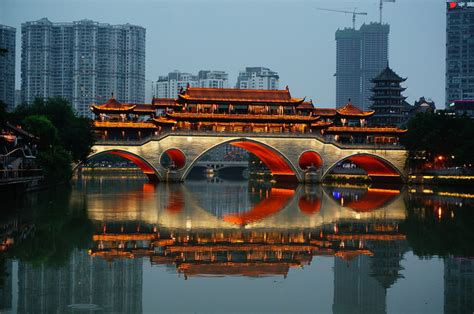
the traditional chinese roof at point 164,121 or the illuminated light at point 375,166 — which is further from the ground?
the traditional chinese roof at point 164,121

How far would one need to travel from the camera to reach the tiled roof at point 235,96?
72.2 m

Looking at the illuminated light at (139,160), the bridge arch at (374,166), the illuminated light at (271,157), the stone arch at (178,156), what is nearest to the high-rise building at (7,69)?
the illuminated light at (139,160)

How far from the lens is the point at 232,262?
18.6 m

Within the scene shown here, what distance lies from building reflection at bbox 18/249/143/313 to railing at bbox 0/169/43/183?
1939cm

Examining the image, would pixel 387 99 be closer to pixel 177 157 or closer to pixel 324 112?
pixel 324 112

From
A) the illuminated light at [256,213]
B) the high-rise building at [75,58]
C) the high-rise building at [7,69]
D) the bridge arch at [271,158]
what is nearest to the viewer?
the illuminated light at [256,213]

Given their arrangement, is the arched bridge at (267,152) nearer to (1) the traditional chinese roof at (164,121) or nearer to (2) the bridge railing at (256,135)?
(2) the bridge railing at (256,135)

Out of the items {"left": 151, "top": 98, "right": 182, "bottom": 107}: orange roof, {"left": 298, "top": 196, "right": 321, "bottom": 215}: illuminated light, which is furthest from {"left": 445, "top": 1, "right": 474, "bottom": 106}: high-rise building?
{"left": 298, "top": 196, "right": 321, "bottom": 215}: illuminated light

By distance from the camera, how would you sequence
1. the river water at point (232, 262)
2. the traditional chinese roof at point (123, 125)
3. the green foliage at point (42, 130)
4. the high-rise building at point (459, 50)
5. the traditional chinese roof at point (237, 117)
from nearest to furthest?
the river water at point (232, 262) → the green foliage at point (42, 130) → the traditional chinese roof at point (237, 117) → the traditional chinese roof at point (123, 125) → the high-rise building at point (459, 50)

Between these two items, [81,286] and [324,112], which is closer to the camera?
[81,286]

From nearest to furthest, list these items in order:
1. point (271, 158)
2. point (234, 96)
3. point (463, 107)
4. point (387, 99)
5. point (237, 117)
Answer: point (237, 117) → point (234, 96) → point (271, 158) → point (387, 99) → point (463, 107)

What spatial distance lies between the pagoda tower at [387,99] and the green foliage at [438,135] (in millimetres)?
20623

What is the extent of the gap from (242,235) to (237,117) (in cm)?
4761

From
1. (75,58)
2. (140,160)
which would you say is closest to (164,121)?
(140,160)
